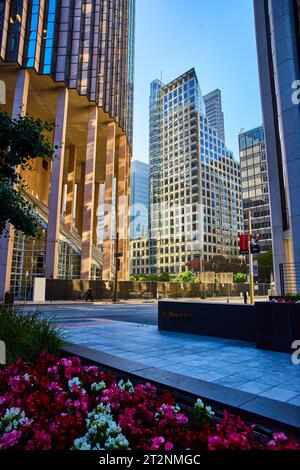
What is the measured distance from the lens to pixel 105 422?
9.58ft

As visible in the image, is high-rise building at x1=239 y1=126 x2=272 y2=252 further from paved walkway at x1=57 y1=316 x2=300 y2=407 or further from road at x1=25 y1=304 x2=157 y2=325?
paved walkway at x1=57 y1=316 x2=300 y2=407

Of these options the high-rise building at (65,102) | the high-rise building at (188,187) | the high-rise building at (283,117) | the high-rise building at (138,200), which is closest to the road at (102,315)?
the high-rise building at (283,117)

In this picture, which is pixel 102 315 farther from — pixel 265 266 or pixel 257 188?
pixel 257 188

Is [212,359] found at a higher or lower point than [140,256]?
lower

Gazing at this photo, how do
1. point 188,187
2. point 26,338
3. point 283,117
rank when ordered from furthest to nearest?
point 188,187 → point 283,117 → point 26,338

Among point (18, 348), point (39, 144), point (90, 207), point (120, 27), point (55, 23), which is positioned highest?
point (120, 27)

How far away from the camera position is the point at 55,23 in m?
40.5

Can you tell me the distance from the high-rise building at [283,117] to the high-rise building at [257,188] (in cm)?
8571

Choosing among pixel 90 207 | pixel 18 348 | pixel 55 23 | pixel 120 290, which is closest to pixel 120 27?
pixel 55 23

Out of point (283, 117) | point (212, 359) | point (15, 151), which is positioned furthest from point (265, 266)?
point (15, 151)

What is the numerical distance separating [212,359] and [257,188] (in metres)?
110

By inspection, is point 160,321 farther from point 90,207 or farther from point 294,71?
point 90,207

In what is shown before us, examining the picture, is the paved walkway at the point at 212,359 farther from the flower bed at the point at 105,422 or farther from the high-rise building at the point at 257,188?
the high-rise building at the point at 257,188
